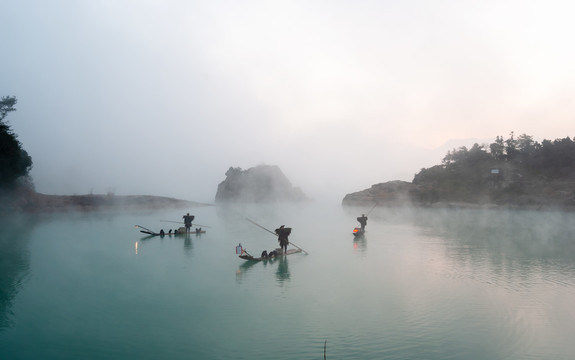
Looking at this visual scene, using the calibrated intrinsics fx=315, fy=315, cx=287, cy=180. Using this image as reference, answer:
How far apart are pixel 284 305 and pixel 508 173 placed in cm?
9161

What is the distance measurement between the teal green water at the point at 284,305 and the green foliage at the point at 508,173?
6624cm

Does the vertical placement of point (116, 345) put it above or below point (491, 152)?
below

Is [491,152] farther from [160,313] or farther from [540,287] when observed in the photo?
[160,313]

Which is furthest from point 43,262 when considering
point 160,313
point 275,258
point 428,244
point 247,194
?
point 247,194

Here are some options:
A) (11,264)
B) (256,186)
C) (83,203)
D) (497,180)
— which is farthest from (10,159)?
(256,186)

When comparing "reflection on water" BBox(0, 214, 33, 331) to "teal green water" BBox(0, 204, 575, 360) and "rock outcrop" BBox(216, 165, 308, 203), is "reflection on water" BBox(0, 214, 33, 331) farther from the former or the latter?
"rock outcrop" BBox(216, 165, 308, 203)

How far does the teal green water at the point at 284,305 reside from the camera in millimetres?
8906

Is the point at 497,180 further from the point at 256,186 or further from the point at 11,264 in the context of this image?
the point at 256,186

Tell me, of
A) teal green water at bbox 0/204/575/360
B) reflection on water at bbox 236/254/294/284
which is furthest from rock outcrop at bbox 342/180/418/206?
reflection on water at bbox 236/254/294/284

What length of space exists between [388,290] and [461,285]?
12.5 feet

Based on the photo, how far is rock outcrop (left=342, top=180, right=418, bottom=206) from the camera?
92.3m

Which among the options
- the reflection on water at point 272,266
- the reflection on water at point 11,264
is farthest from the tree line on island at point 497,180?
the reflection on water at point 11,264

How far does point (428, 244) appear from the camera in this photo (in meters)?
28.1

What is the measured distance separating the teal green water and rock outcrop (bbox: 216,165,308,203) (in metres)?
135
